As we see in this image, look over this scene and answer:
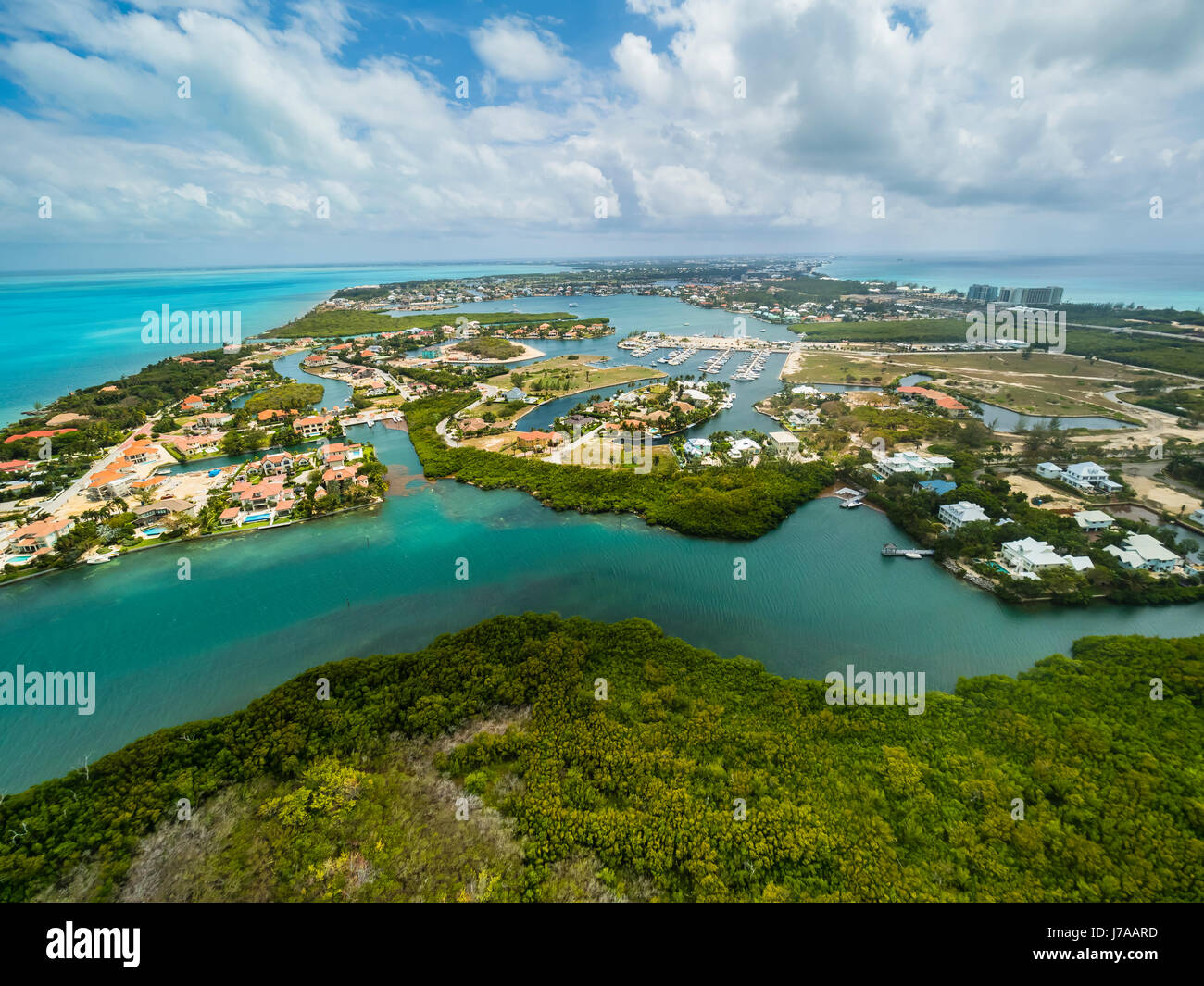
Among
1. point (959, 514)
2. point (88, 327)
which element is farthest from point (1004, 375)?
point (88, 327)

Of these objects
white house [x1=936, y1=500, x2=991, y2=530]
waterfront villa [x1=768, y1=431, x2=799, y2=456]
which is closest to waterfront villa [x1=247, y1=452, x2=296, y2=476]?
waterfront villa [x1=768, y1=431, x2=799, y2=456]

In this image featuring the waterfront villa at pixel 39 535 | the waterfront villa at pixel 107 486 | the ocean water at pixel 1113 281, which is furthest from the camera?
the ocean water at pixel 1113 281

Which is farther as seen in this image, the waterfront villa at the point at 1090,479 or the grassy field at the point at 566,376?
the grassy field at the point at 566,376

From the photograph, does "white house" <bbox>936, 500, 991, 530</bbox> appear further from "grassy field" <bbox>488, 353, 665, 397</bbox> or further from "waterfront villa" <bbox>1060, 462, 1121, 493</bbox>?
"grassy field" <bbox>488, 353, 665, 397</bbox>

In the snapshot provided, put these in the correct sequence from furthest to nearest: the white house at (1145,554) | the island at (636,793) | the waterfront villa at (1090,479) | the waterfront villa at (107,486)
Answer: the waterfront villa at (107,486)
the waterfront villa at (1090,479)
the white house at (1145,554)
the island at (636,793)

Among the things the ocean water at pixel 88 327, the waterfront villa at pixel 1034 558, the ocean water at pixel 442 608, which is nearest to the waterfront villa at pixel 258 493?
the ocean water at pixel 442 608

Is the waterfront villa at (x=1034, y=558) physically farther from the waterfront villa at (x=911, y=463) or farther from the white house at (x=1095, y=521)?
the waterfront villa at (x=911, y=463)
